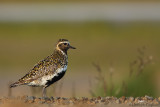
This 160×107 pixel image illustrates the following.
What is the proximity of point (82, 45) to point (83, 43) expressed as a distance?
1.02ft

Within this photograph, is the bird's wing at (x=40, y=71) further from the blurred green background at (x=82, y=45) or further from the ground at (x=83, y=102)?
the blurred green background at (x=82, y=45)

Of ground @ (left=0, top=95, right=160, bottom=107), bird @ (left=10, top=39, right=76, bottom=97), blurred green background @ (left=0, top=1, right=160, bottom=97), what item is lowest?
ground @ (left=0, top=95, right=160, bottom=107)

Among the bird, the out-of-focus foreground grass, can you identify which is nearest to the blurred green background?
the out-of-focus foreground grass

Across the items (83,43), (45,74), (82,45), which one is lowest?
(45,74)

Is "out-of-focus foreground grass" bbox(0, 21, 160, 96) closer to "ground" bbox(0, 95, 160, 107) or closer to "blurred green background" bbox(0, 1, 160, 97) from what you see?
"blurred green background" bbox(0, 1, 160, 97)

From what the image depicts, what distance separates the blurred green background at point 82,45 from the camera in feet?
58.5

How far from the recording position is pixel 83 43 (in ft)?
72.6

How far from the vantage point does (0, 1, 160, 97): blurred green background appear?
703 inches

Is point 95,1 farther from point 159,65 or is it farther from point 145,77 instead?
point 145,77

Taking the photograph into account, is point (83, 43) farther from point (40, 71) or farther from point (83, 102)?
point (83, 102)

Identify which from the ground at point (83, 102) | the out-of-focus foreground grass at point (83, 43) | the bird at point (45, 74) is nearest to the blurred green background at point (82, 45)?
the out-of-focus foreground grass at point (83, 43)

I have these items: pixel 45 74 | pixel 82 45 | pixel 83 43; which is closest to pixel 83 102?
pixel 45 74

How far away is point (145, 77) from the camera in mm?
13695

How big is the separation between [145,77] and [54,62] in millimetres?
4490
